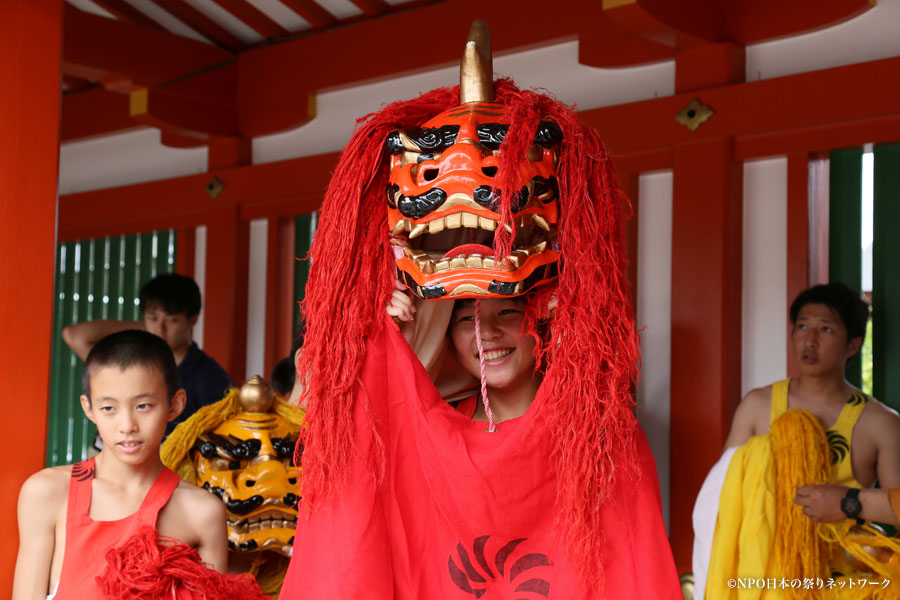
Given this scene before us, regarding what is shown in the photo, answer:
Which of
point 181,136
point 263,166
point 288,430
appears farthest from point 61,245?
point 288,430

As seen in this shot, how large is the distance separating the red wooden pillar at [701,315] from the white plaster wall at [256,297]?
1.96 m

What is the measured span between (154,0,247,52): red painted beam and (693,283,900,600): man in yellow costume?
2.61 metres

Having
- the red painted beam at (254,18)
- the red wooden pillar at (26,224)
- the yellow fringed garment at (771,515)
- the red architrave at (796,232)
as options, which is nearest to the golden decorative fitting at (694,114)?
the red architrave at (796,232)

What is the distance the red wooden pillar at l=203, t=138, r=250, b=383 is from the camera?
425 cm

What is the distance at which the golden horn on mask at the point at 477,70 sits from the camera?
1.41 m

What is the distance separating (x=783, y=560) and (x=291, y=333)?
2.36m

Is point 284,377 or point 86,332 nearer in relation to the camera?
point 284,377

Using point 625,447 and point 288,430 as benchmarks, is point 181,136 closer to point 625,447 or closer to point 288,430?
point 288,430

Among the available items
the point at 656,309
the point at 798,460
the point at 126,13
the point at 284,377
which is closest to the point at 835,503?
the point at 798,460

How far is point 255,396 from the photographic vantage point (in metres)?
2.01

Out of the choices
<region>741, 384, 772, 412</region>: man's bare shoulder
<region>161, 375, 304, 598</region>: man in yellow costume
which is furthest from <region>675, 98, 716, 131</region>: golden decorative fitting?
<region>161, 375, 304, 598</region>: man in yellow costume

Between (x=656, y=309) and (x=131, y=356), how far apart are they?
80.4 inches

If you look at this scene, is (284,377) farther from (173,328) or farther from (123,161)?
(123,161)

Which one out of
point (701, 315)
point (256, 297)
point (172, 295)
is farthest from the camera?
point (256, 297)
